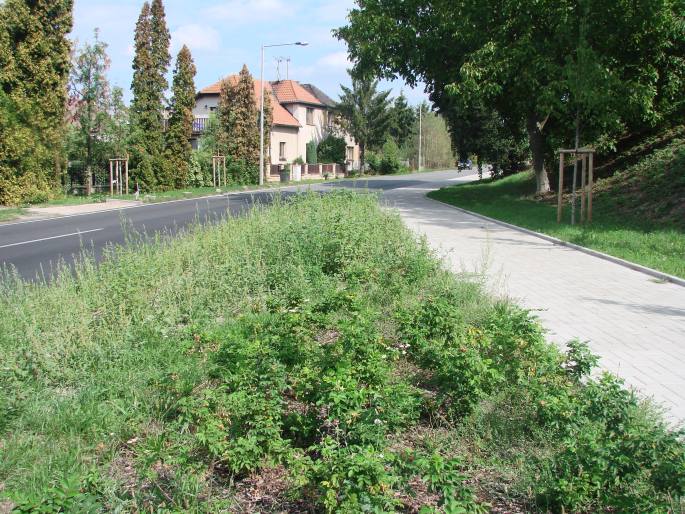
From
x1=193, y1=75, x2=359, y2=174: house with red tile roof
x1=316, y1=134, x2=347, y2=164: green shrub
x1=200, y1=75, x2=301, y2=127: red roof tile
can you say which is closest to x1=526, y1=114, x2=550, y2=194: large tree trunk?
x1=193, y1=75, x2=359, y2=174: house with red tile roof

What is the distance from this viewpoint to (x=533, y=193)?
2548cm

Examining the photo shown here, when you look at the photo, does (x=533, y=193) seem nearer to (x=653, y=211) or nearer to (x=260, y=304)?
(x=653, y=211)

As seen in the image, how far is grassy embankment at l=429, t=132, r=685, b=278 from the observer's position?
40.2 ft

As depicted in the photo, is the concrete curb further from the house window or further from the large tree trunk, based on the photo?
the house window

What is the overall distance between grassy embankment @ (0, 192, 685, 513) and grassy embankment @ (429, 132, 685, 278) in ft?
22.9

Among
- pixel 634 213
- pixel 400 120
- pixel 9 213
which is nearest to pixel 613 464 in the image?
pixel 634 213

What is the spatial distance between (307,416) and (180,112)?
106 feet

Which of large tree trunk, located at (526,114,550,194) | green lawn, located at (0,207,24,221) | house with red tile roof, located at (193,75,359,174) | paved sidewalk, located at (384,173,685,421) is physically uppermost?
house with red tile roof, located at (193,75,359,174)

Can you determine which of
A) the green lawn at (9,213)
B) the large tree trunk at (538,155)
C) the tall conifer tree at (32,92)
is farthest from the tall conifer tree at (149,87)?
the large tree trunk at (538,155)

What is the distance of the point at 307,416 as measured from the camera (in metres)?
4.05

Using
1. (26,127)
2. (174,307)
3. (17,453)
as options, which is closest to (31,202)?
(26,127)

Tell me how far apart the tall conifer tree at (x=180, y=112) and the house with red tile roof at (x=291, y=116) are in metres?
13.4

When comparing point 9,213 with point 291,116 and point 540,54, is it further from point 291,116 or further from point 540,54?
point 291,116

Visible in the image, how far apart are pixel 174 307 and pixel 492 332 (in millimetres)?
3277
